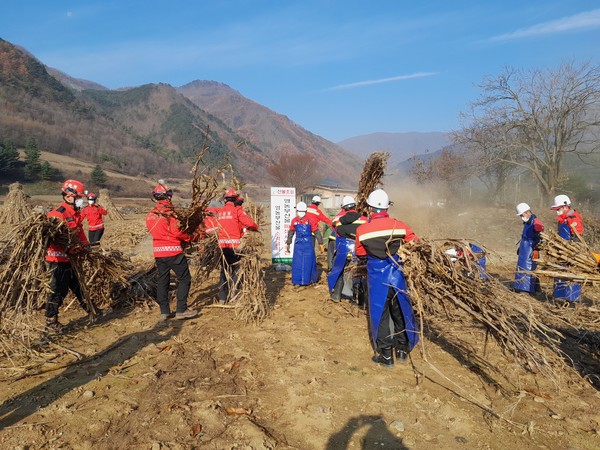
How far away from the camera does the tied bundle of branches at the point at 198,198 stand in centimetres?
506

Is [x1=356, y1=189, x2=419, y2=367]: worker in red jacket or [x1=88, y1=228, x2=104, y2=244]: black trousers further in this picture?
[x1=88, y1=228, x2=104, y2=244]: black trousers

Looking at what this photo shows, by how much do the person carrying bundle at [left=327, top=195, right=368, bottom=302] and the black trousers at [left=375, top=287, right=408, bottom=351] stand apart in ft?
6.38

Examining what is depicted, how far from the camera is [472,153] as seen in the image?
832 inches

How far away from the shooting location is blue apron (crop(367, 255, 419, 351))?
420 cm

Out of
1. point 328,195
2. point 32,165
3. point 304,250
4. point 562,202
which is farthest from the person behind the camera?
point 328,195

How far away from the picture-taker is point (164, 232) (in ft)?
18.0

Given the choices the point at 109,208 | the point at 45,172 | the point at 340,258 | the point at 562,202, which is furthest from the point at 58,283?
the point at 45,172

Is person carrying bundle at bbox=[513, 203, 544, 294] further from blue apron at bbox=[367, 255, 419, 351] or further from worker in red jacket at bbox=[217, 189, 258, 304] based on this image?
worker in red jacket at bbox=[217, 189, 258, 304]

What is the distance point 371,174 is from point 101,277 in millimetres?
4643

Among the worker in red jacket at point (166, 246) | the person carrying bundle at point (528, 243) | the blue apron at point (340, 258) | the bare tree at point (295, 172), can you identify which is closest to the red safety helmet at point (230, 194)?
the worker in red jacket at point (166, 246)

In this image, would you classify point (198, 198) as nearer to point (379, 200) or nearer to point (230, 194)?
point (230, 194)

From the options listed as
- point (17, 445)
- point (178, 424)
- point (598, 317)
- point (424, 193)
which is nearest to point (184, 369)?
point (178, 424)

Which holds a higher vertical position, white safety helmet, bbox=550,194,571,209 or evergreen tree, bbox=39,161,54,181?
evergreen tree, bbox=39,161,54,181

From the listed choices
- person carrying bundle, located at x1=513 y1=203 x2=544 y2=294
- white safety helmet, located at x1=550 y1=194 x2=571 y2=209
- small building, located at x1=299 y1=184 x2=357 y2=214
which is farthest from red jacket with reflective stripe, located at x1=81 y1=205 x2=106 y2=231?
small building, located at x1=299 y1=184 x2=357 y2=214
